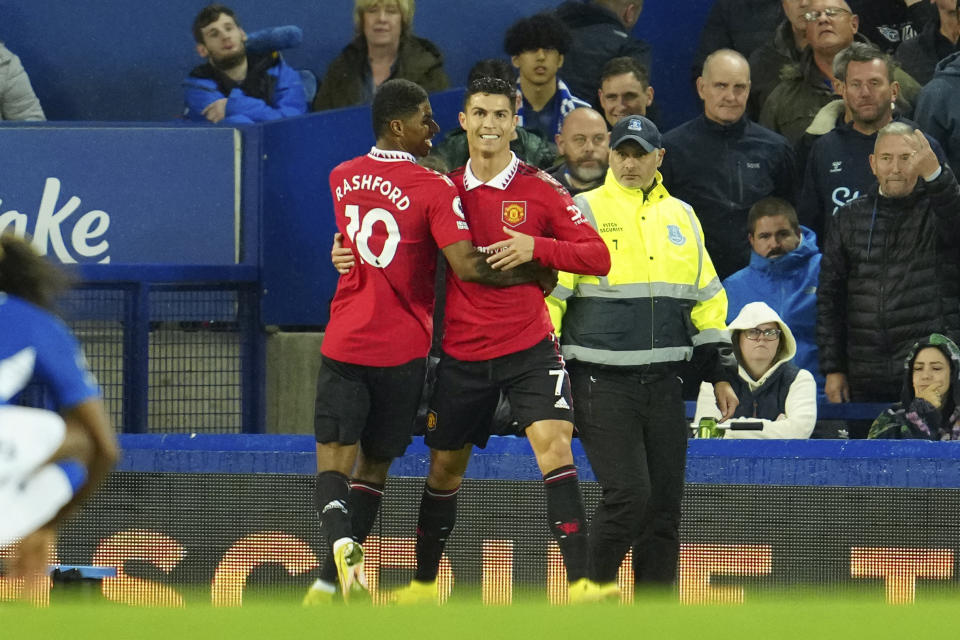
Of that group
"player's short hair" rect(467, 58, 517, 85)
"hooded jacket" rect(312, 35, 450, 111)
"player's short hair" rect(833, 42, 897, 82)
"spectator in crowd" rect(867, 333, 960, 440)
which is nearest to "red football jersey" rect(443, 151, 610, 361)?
"spectator in crowd" rect(867, 333, 960, 440)

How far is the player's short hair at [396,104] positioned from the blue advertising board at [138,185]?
11.2 feet

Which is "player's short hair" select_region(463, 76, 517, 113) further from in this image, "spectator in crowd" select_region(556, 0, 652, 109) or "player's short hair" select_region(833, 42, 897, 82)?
"spectator in crowd" select_region(556, 0, 652, 109)

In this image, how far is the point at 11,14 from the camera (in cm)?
1287

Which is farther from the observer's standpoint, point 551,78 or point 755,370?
point 551,78

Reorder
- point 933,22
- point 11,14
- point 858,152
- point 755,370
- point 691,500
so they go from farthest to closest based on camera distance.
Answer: point 11,14 < point 933,22 < point 858,152 < point 755,370 < point 691,500

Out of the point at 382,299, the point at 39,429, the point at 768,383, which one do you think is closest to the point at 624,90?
the point at 768,383

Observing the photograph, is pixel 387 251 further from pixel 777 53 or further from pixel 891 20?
pixel 891 20

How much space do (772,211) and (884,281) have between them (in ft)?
2.37

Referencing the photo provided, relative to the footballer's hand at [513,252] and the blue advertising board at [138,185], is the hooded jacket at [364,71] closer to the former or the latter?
the blue advertising board at [138,185]

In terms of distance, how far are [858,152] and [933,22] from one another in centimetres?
138

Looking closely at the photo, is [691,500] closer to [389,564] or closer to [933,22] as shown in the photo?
[389,564]

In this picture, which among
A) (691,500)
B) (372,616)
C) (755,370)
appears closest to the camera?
(372,616)

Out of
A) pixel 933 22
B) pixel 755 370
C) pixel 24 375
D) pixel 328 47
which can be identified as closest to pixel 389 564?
pixel 755 370

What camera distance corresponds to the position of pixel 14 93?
36.2 ft
